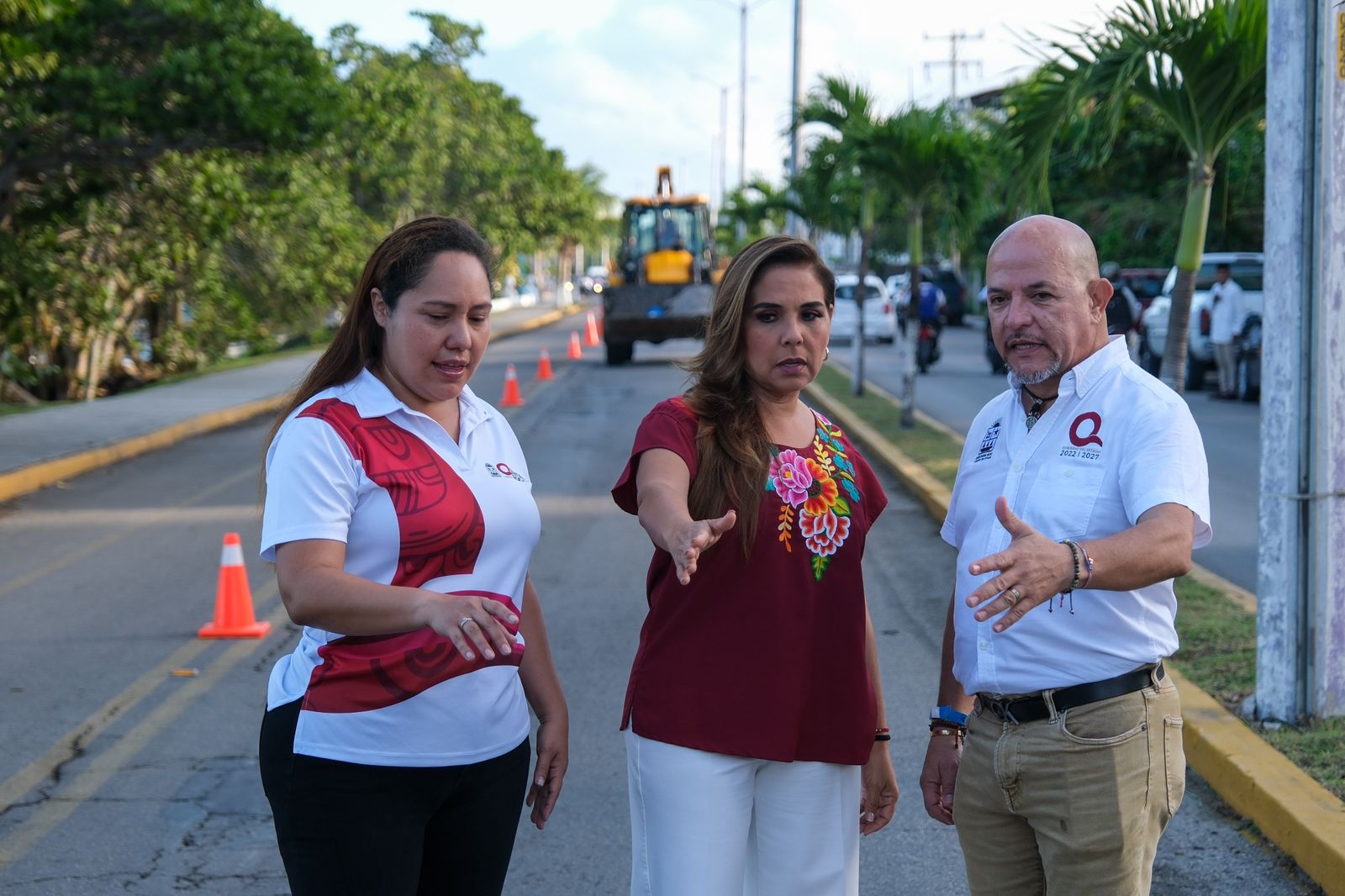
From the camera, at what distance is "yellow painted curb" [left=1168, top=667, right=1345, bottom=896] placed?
445 cm

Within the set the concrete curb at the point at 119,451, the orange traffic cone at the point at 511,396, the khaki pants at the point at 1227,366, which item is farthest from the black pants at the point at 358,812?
the khaki pants at the point at 1227,366

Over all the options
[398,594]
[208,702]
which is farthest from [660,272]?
[398,594]

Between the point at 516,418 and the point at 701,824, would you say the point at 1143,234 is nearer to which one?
the point at 516,418

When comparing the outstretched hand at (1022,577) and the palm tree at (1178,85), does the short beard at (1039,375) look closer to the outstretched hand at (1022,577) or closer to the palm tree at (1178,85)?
the outstretched hand at (1022,577)

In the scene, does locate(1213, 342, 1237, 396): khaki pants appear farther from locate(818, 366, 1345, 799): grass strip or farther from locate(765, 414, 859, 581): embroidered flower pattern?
locate(765, 414, 859, 581): embroidered flower pattern

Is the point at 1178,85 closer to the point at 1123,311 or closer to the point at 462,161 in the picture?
the point at 1123,311

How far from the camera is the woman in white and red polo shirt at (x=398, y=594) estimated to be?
102 inches

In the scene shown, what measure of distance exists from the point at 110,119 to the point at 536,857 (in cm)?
1424

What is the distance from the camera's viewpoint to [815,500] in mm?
2920

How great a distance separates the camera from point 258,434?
58.1 ft

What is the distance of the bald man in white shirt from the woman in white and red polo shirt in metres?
0.92

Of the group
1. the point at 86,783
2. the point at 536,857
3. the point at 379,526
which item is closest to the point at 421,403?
the point at 379,526

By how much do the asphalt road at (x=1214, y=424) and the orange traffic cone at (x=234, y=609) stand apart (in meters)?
5.47

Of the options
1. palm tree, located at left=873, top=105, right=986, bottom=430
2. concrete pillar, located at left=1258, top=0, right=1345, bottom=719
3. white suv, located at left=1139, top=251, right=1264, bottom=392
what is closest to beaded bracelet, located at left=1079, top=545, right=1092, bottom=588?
concrete pillar, located at left=1258, top=0, right=1345, bottom=719
